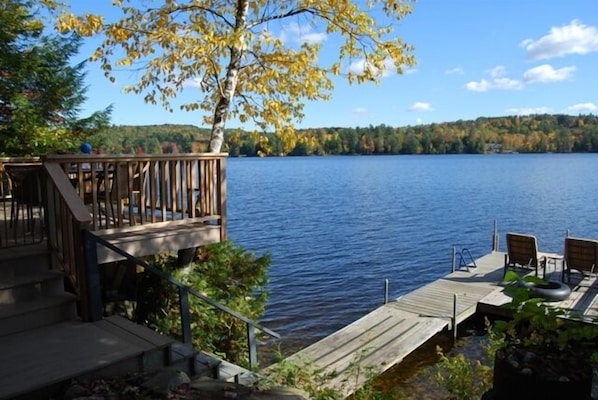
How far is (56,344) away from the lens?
405 centimetres

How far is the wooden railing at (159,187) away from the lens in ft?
17.8

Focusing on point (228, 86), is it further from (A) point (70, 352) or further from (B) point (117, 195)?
(A) point (70, 352)

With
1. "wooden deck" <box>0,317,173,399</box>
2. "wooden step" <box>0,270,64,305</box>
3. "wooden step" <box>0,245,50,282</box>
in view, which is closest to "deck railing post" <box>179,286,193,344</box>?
"wooden deck" <box>0,317,173,399</box>

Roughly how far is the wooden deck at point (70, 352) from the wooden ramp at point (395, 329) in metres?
3.02

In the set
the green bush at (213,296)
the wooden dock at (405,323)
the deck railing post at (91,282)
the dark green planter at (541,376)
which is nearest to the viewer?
the dark green planter at (541,376)

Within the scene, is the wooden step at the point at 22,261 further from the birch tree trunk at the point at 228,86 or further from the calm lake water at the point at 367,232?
the calm lake water at the point at 367,232

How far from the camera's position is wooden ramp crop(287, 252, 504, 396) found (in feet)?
26.1

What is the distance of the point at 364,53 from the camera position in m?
7.55

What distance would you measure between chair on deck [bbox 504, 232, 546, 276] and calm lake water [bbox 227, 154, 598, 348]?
3.84 meters

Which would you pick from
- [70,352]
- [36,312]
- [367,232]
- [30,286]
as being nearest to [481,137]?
[367,232]

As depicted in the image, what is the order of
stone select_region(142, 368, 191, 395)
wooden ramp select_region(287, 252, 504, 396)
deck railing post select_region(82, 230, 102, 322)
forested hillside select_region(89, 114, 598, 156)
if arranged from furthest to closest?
forested hillside select_region(89, 114, 598, 156) → wooden ramp select_region(287, 252, 504, 396) → deck railing post select_region(82, 230, 102, 322) → stone select_region(142, 368, 191, 395)

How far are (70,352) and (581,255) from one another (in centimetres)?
1193

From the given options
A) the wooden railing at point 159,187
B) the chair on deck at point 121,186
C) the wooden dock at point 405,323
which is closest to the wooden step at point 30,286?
the wooden railing at point 159,187

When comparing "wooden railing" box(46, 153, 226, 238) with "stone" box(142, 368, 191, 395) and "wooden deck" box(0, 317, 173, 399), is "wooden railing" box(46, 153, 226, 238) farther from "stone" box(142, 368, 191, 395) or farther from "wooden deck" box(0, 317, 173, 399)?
"stone" box(142, 368, 191, 395)
